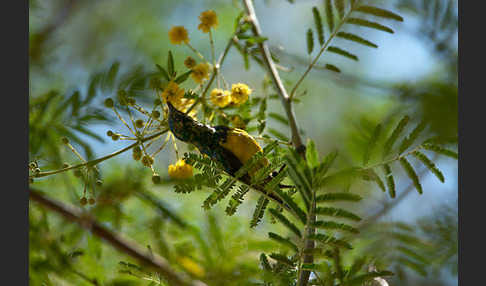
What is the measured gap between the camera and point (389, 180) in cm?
102

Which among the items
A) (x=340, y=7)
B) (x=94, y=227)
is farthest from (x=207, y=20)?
(x=94, y=227)

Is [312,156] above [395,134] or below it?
below

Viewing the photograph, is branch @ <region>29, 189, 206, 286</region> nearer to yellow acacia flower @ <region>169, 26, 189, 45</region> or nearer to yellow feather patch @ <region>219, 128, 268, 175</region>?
yellow feather patch @ <region>219, 128, 268, 175</region>

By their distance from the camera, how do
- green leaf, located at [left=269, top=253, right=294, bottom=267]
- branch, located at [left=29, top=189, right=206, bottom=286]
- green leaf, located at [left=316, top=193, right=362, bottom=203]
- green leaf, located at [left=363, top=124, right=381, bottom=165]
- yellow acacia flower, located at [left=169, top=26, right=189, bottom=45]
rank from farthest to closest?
1. branch, located at [left=29, top=189, right=206, bottom=286]
2. yellow acacia flower, located at [left=169, top=26, right=189, bottom=45]
3. green leaf, located at [left=363, top=124, right=381, bottom=165]
4. green leaf, located at [left=269, top=253, right=294, bottom=267]
5. green leaf, located at [left=316, top=193, right=362, bottom=203]

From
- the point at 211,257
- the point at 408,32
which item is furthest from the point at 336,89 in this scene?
the point at 211,257

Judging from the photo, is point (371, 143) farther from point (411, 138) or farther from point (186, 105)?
point (186, 105)

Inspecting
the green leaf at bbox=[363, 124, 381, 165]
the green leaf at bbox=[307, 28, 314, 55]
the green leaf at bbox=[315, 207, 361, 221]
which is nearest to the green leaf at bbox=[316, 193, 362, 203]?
the green leaf at bbox=[315, 207, 361, 221]

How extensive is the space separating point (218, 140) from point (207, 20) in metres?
0.39

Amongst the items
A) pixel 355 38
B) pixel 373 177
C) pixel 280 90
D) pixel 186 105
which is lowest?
pixel 373 177

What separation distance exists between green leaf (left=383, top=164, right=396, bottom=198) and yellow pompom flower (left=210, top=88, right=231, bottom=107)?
0.41 m

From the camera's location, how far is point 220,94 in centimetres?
111

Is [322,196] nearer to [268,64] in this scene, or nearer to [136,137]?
[136,137]

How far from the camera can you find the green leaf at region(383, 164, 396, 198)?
1.00 meters

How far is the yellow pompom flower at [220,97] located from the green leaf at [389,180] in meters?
0.41
